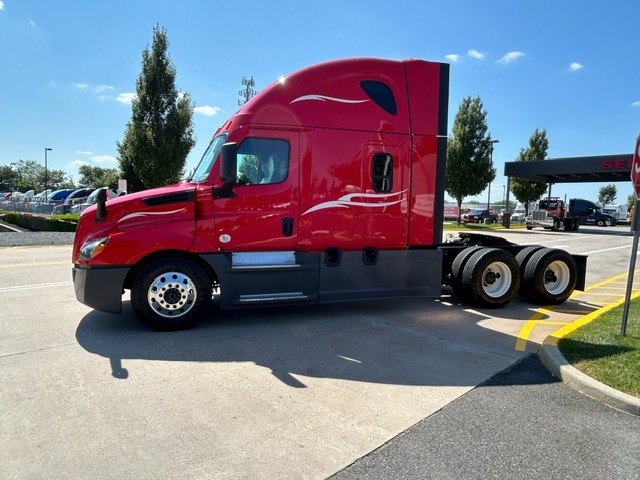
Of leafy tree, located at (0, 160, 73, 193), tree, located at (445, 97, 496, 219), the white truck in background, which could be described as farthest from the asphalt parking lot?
leafy tree, located at (0, 160, 73, 193)

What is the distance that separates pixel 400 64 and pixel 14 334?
21.6 feet

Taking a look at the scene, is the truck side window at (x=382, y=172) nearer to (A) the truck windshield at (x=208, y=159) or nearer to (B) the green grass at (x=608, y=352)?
(A) the truck windshield at (x=208, y=159)

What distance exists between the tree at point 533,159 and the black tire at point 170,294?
43042 mm

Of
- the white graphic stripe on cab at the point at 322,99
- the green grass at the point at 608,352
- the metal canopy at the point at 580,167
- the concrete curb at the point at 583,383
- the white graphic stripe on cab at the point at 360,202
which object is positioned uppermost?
the metal canopy at the point at 580,167

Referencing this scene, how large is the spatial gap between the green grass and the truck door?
12.4 ft

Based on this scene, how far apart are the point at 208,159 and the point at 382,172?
261cm

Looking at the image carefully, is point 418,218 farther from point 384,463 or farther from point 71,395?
point 71,395

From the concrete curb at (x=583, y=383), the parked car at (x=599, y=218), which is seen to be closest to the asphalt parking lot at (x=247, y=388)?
the concrete curb at (x=583, y=383)

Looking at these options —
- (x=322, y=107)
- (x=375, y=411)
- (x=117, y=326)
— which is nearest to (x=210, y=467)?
(x=375, y=411)

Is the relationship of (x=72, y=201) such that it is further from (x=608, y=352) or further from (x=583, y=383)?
(x=583, y=383)

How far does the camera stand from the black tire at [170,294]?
225 inches

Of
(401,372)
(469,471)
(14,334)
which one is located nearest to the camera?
(469,471)

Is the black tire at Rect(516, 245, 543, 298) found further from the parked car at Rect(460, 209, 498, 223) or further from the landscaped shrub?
the parked car at Rect(460, 209, 498, 223)

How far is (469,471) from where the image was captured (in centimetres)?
291
